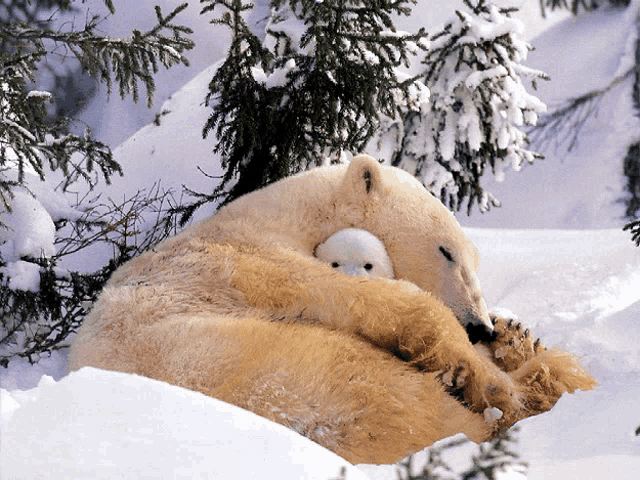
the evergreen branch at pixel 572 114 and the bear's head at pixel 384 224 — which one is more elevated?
the evergreen branch at pixel 572 114

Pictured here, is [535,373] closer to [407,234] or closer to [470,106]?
[407,234]

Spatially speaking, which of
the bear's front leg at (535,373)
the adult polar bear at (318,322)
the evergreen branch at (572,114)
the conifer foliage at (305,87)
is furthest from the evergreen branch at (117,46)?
the evergreen branch at (572,114)

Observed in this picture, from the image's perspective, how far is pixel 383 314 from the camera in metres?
2.87

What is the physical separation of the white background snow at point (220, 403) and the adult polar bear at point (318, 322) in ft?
1.19

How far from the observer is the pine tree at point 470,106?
6.23 m

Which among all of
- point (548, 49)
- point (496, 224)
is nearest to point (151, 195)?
point (496, 224)

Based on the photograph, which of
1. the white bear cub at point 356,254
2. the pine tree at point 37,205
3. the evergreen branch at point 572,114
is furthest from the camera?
the evergreen branch at point 572,114

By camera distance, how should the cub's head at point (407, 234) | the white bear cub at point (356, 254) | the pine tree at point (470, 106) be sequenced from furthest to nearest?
the pine tree at point (470, 106)
the cub's head at point (407, 234)
the white bear cub at point (356, 254)

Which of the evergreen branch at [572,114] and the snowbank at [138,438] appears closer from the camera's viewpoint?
the snowbank at [138,438]

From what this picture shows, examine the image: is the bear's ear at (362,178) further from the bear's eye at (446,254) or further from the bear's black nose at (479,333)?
the bear's black nose at (479,333)

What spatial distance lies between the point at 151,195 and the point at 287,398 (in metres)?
3.18

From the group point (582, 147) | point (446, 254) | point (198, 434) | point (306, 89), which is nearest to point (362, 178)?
point (446, 254)

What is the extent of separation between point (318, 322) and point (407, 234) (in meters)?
0.72

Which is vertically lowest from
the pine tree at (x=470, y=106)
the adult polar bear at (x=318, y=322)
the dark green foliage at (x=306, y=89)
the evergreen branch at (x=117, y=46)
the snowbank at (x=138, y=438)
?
the snowbank at (x=138, y=438)
